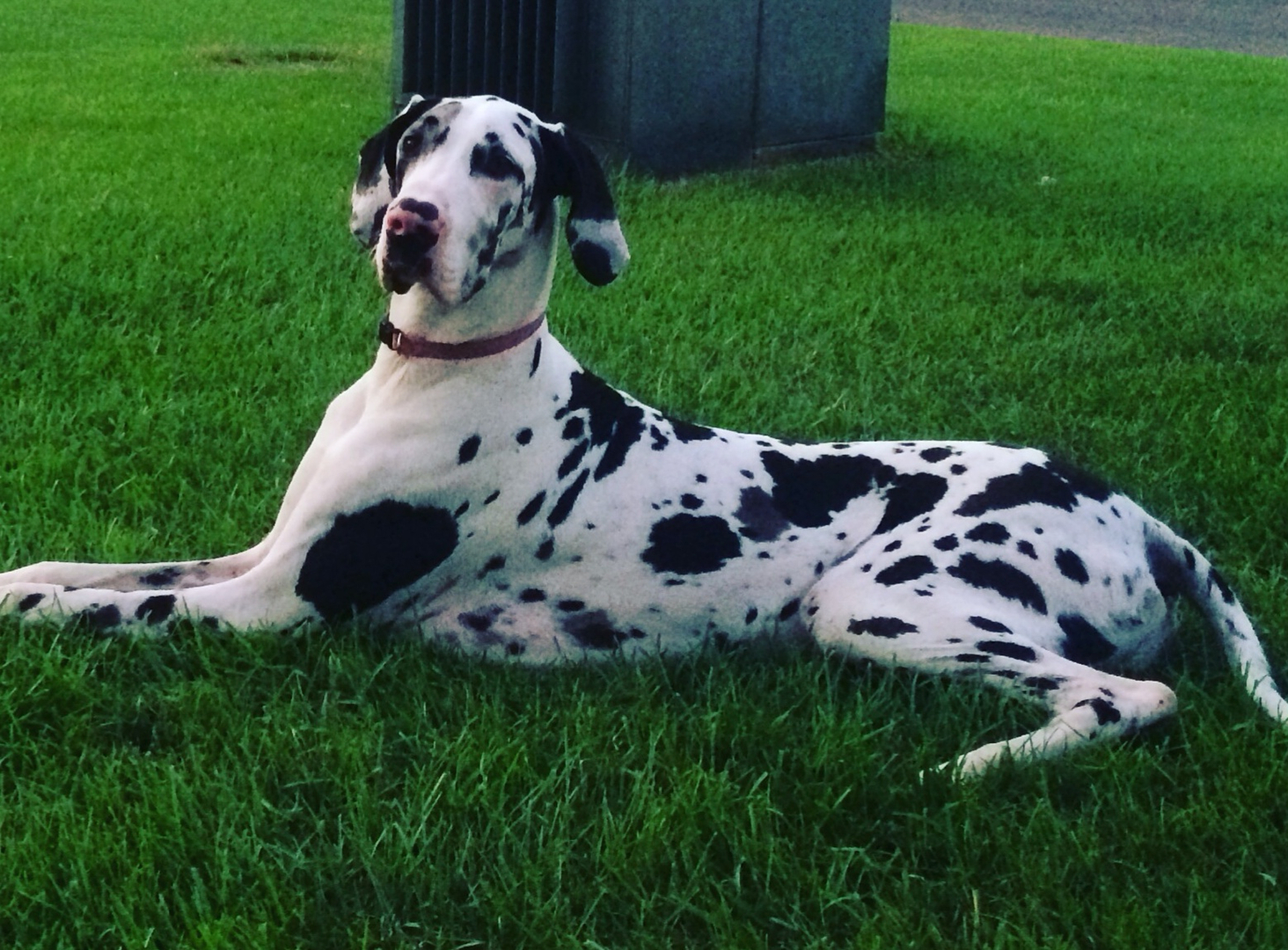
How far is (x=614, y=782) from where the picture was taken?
2.85 m

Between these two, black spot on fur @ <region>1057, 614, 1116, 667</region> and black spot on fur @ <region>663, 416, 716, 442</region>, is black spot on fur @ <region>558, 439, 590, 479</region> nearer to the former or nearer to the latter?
black spot on fur @ <region>663, 416, 716, 442</region>

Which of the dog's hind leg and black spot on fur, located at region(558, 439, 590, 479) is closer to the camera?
the dog's hind leg

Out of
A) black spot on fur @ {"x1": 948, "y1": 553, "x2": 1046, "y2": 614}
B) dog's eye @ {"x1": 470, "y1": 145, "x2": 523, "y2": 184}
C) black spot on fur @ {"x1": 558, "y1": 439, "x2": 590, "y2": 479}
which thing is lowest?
black spot on fur @ {"x1": 948, "y1": 553, "x2": 1046, "y2": 614}

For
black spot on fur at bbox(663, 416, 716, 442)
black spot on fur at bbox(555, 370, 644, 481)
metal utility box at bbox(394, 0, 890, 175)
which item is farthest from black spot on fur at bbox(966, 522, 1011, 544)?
metal utility box at bbox(394, 0, 890, 175)

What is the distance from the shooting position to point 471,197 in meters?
2.99

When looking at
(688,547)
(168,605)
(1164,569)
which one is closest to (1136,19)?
(1164,569)

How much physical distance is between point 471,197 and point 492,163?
0.10 m

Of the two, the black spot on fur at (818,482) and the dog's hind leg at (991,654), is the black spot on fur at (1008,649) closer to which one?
the dog's hind leg at (991,654)

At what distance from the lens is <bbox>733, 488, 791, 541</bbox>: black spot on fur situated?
3299mm

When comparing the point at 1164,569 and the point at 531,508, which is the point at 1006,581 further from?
the point at 531,508

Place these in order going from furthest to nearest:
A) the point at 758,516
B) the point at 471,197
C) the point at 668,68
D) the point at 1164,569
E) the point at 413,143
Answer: the point at 668,68
the point at 1164,569
the point at 758,516
the point at 413,143
the point at 471,197

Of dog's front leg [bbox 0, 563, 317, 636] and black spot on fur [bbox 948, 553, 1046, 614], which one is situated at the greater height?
black spot on fur [bbox 948, 553, 1046, 614]

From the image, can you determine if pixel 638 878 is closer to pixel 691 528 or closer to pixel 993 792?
pixel 993 792

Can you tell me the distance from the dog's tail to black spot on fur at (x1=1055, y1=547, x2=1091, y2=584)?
0.89 ft
